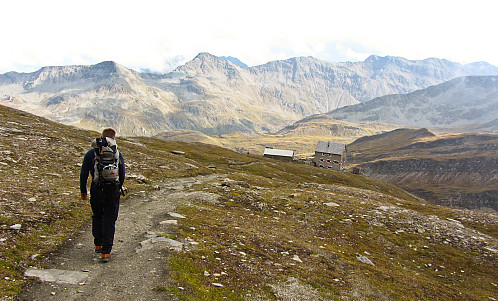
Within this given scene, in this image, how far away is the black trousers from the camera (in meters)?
11.6

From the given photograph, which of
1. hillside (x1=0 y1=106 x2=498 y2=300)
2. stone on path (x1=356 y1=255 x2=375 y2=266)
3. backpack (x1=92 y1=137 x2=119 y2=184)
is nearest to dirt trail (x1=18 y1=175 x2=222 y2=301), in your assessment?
hillside (x1=0 y1=106 x2=498 y2=300)

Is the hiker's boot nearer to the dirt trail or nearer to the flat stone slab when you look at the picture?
the dirt trail

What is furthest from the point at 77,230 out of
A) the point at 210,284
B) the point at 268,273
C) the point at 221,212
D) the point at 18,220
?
the point at 221,212

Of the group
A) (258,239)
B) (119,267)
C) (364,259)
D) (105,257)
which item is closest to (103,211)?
(105,257)

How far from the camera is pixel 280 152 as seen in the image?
139 m

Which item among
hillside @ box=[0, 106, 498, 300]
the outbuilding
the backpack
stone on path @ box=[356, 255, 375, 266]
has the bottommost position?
stone on path @ box=[356, 255, 375, 266]

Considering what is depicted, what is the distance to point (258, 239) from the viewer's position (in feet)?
55.3

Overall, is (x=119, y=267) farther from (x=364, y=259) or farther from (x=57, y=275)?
(x=364, y=259)

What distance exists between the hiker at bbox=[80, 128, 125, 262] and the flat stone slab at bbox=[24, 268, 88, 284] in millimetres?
1892

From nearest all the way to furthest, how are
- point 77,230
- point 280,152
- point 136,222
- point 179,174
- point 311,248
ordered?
point 77,230 < point 136,222 < point 311,248 < point 179,174 < point 280,152

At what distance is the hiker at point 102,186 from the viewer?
38.3 feet

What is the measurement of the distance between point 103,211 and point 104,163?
79.7 inches

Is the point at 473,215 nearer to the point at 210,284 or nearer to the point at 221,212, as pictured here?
the point at 221,212

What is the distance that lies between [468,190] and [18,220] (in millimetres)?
235668
